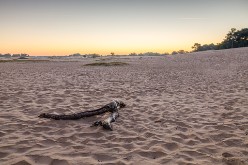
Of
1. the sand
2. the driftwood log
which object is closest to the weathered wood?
the driftwood log

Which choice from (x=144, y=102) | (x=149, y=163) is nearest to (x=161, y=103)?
(x=144, y=102)

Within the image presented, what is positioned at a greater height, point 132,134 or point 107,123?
point 107,123

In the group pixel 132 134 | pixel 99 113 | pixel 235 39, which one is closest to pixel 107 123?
pixel 132 134

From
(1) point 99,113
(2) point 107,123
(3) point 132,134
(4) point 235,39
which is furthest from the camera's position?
(4) point 235,39

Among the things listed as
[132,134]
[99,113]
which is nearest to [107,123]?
[132,134]

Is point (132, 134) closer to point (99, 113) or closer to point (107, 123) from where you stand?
point (107, 123)

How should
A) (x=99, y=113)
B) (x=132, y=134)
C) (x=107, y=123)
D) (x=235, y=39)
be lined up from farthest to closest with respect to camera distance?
(x=235, y=39) → (x=99, y=113) → (x=107, y=123) → (x=132, y=134)

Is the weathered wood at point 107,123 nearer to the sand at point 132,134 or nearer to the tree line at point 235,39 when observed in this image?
the sand at point 132,134

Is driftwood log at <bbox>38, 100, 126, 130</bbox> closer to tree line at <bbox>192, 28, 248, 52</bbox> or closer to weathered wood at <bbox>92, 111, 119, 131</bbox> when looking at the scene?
weathered wood at <bbox>92, 111, 119, 131</bbox>

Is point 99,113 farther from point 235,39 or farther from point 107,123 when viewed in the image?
point 235,39

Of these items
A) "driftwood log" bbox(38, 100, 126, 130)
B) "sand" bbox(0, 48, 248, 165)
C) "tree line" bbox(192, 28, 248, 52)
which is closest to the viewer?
"sand" bbox(0, 48, 248, 165)

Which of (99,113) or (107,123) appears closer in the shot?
(107,123)

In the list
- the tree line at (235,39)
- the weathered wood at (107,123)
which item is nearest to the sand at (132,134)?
the weathered wood at (107,123)

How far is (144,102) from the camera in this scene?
10.8 meters
